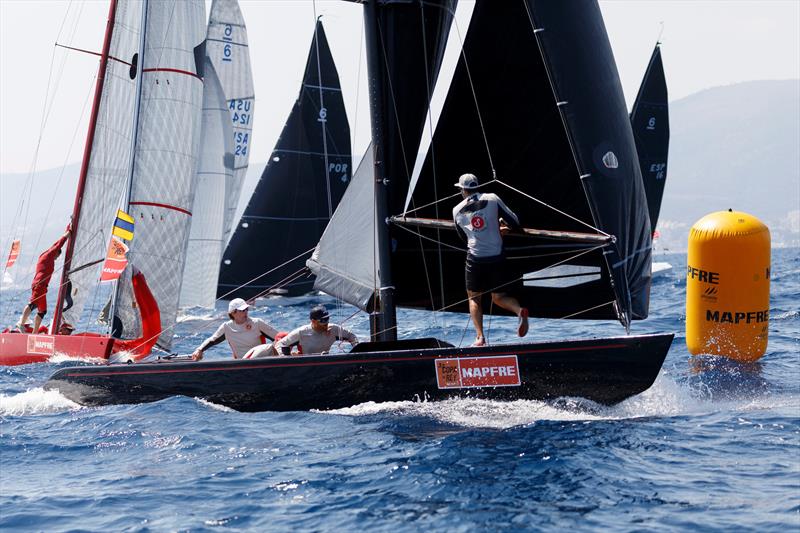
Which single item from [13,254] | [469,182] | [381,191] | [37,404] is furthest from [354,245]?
[13,254]

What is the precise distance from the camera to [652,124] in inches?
894

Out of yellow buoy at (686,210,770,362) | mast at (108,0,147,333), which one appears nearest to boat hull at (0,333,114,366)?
mast at (108,0,147,333)

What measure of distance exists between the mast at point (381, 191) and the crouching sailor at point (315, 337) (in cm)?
39

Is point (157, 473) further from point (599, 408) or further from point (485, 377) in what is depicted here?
point (599, 408)

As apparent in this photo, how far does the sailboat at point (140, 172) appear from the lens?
13312 mm

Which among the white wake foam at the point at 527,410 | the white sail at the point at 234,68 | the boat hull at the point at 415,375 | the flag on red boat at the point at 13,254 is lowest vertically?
the white wake foam at the point at 527,410

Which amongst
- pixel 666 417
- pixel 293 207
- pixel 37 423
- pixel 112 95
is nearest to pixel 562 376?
pixel 666 417

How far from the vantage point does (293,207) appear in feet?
81.7

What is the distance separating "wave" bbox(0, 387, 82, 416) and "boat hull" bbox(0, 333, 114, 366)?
2.60 m

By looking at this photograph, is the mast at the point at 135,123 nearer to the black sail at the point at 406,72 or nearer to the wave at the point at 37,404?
the wave at the point at 37,404

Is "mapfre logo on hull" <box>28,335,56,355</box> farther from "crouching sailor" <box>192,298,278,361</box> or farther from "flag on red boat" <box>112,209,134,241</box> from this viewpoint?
"crouching sailor" <box>192,298,278,361</box>

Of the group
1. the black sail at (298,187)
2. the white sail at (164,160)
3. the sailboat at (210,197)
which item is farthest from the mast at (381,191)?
the black sail at (298,187)

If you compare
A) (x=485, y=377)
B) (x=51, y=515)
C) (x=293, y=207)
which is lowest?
(x=51, y=515)

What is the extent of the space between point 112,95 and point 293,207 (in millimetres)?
10655
